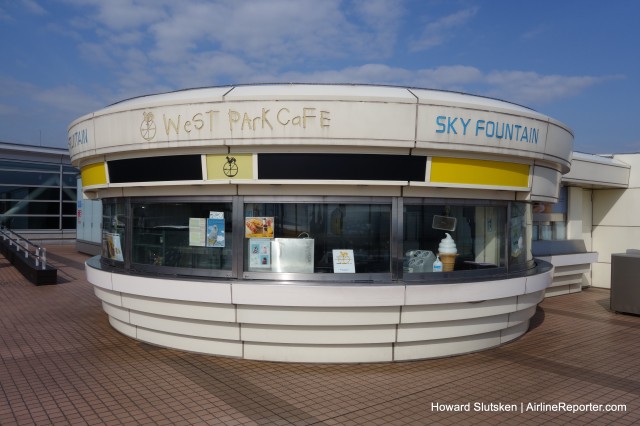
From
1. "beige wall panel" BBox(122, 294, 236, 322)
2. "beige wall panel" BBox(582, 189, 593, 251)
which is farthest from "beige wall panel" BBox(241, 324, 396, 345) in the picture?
"beige wall panel" BBox(582, 189, 593, 251)

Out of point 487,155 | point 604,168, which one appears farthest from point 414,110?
point 604,168

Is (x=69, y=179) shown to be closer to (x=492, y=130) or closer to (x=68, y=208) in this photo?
(x=68, y=208)

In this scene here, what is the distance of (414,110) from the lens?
691 cm

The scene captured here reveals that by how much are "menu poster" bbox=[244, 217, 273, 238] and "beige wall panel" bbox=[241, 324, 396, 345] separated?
123 centimetres

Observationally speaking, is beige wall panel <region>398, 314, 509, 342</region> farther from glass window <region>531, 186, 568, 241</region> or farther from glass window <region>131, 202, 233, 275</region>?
glass window <region>531, 186, 568, 241</region>

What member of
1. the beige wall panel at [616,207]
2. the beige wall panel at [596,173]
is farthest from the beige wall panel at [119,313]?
the beige wall panel at [616,207]

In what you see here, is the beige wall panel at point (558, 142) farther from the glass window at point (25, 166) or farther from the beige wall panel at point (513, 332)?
the glass window at point (25, 166)

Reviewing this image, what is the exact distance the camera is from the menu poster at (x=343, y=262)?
721 centimetres

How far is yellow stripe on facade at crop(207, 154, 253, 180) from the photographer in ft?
23.3

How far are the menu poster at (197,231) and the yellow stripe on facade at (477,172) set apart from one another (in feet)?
10.7

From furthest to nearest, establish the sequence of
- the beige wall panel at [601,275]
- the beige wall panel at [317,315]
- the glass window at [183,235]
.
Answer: the beige wall panel at [601,275] → the glass window at [183,235] → the beige wall panel at [317,315]

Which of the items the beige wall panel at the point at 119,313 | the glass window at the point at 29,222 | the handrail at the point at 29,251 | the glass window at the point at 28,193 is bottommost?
the beige wall panel at the point at 119,313

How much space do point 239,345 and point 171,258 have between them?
1.65 meters

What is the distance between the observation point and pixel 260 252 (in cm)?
735
